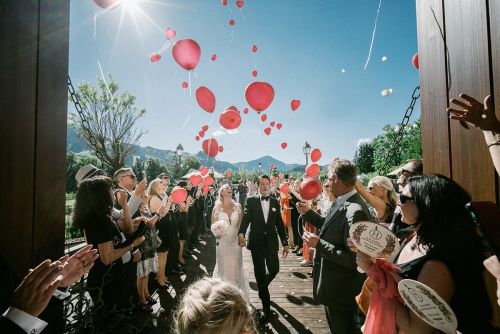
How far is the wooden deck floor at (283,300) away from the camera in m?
4.00

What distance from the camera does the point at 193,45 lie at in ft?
13.3

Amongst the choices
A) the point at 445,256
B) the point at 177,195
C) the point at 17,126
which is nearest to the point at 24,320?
the point at 17,126

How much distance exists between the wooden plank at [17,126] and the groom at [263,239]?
3108 mm

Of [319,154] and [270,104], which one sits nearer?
[270,104]

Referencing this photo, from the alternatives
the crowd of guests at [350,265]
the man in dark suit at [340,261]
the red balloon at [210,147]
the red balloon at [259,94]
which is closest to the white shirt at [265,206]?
the crowd of guests at [350,265]

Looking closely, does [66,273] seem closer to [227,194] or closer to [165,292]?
[227,194]

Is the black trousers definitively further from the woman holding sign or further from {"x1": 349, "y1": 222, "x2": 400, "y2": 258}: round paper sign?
the woman holding sign

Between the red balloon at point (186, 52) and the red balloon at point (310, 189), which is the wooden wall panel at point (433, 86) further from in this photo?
the red balloon at point (186, 52)

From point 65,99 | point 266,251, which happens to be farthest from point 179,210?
point 65,99

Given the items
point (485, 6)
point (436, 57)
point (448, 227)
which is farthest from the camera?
point (436, 57)

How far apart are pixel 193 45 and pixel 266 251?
3586mm

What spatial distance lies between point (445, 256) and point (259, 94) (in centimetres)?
356

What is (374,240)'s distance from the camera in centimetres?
178

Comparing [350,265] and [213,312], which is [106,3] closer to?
[213,312]
